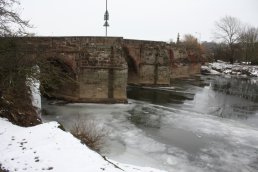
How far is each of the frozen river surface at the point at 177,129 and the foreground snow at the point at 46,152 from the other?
303cm

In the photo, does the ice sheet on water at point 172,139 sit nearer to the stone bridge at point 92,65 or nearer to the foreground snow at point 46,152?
the stone bridge at point 92,65

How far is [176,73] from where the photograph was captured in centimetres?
3238

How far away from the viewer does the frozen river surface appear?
31.9ft

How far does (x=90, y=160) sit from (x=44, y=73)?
5284mm

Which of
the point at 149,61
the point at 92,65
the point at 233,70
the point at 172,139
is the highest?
the point at 149,61

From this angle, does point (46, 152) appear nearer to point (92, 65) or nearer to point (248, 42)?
point (92, 65)

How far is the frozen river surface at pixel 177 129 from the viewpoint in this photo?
971 centimetres

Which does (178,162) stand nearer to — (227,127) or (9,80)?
(227,127)

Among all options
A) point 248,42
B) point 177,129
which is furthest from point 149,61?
point 248,42

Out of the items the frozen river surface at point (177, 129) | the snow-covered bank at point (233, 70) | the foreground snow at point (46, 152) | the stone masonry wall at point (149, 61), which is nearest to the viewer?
the foreground snow at point (46, 152)

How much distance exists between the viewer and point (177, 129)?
43.6ft

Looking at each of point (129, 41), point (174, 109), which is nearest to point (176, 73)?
point (129, 41)

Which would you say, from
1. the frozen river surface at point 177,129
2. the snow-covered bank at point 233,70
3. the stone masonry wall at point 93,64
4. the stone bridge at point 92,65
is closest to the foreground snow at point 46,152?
the frozen river surface at point 177,129

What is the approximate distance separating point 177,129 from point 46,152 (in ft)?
27.6
